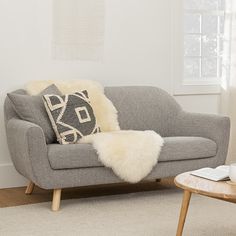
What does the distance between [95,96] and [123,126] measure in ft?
1.27

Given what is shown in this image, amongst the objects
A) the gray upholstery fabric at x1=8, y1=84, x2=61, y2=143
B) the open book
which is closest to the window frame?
the gray upholstery fabric at x1=8, y1=84, x2=61, y2=143

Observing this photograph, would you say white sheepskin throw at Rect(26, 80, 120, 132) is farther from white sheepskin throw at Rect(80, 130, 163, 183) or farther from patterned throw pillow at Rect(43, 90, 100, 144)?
white sheepskin throw at Rect(80, 130, 163, 183)

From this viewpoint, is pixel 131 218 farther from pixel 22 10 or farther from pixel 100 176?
pixel 22 10

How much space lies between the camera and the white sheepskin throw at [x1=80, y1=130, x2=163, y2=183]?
371 centimetres

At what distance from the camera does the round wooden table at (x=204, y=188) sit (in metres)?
2.67

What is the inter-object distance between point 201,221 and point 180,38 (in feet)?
7.34

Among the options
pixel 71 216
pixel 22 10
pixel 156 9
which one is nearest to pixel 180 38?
pixel 156 9

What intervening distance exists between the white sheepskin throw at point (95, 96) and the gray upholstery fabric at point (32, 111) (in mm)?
247

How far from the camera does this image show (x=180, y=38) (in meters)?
5.20

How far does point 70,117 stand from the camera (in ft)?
12.9

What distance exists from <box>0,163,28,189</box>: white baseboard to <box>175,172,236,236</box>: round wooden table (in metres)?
1.93

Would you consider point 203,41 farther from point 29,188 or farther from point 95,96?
point 29,188

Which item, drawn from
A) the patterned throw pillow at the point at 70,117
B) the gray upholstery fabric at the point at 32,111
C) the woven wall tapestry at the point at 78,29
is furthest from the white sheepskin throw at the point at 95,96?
the woven wall tapestry at the point at 78,29

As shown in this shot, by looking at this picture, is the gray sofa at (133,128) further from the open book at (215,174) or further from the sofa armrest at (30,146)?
the open book at (215,174)
